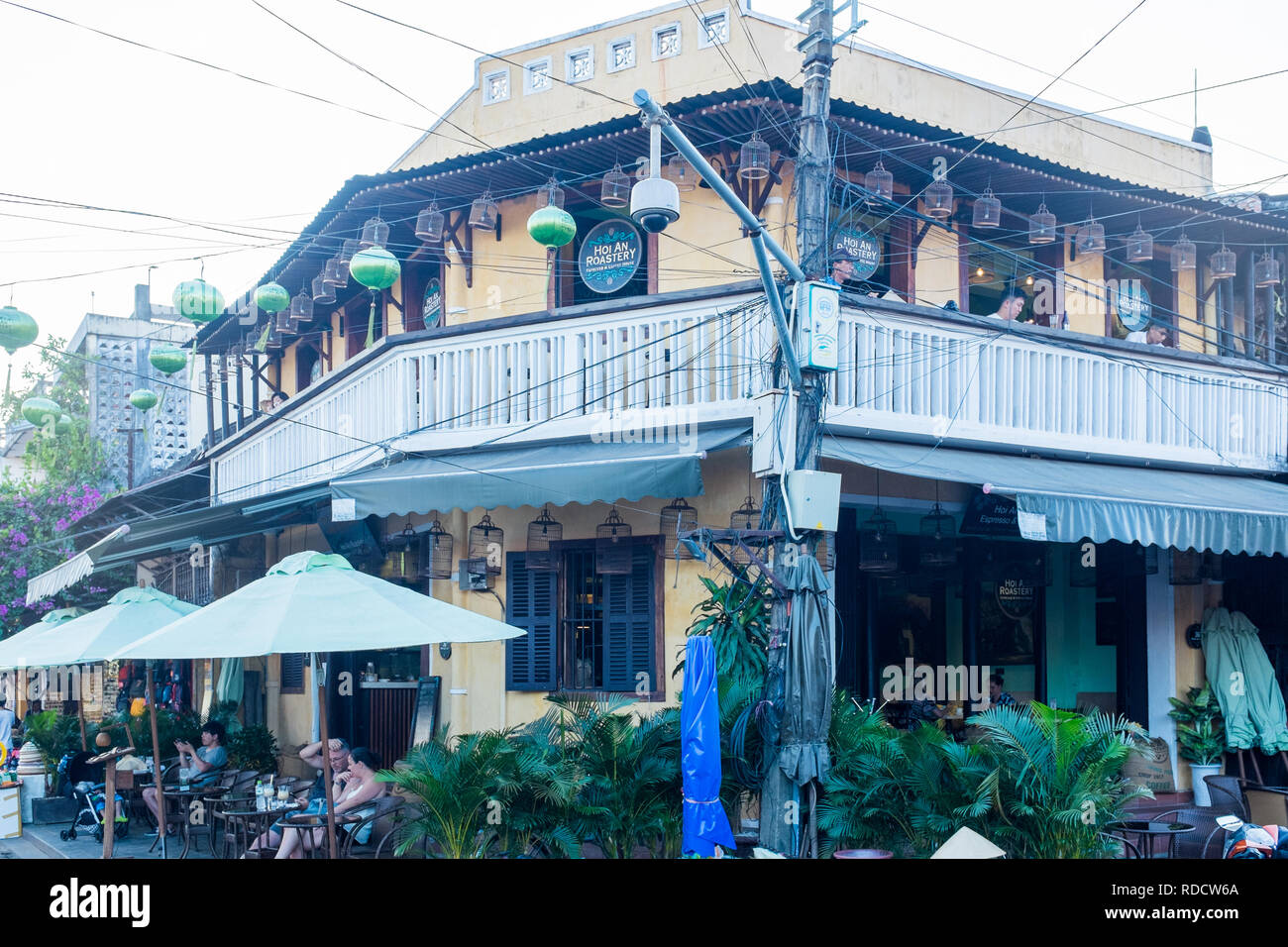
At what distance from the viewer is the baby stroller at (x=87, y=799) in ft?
40.4

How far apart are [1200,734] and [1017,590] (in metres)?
2.50

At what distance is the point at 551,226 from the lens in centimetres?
1029

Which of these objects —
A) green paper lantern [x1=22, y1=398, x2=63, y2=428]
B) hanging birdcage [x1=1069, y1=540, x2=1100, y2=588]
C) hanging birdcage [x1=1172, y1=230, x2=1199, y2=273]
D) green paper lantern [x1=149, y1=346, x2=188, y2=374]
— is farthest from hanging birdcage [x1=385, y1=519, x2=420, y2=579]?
hanging birdcage [x1=1172, y1=230, x2=1199, y2=273]

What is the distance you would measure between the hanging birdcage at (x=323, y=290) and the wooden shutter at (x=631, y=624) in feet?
17.5

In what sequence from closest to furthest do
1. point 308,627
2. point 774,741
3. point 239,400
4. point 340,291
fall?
1. point 308,627
2. point 774,741
3. point 340,291
4. point 239,400

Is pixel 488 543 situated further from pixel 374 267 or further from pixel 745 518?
pixel 374 267

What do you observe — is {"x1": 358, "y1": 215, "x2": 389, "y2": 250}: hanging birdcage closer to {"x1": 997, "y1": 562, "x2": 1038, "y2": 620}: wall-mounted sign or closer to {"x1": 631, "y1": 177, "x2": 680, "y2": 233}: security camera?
{"x1": 631, "y1": 177, "x2": 680, "y2": 233}: security camera

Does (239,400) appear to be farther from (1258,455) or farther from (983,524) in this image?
(1258,455)

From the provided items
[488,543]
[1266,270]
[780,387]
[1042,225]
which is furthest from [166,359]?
[1266,270]

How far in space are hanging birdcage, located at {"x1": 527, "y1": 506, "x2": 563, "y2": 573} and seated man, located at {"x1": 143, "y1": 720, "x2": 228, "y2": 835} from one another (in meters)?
3.94

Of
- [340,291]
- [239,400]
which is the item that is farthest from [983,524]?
[239,400]

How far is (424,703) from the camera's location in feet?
40.9

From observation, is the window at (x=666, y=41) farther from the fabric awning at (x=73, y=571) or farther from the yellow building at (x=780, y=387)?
the fabric awning at (x=73, y=571)

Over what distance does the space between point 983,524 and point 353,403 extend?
24.0 ft
